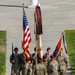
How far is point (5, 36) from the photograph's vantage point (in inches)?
1112

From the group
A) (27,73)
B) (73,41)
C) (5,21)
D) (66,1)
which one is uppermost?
(66,1)

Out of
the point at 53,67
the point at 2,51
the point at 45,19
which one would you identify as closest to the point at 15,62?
the point at 53,67

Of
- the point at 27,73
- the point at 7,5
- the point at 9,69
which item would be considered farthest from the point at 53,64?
the point at 7,5

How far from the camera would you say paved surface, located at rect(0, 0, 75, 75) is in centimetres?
2764

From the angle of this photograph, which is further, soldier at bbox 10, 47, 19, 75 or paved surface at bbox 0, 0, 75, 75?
paved surface at bbox 0, 0, 75, 75

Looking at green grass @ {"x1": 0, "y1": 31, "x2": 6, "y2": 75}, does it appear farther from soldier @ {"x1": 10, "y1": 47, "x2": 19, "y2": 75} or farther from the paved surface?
soldier @ {"x1": 10, "y1": 47, "x2": 19, "y2": 75}

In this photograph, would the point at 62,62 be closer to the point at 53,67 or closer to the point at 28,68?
the point at 53,67

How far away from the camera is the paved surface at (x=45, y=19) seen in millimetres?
27641

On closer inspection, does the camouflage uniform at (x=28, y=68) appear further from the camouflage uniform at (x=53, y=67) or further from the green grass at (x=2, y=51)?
the green grass at (x=2, y=51)

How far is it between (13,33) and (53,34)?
2.66 metres

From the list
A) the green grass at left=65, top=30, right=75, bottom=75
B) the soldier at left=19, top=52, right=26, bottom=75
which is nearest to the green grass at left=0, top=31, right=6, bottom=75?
the soldier at left=19, top=52, right=26, bottom=75

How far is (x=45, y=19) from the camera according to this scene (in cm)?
3228

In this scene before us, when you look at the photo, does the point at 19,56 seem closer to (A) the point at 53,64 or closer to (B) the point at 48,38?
(A) the point at 53,64

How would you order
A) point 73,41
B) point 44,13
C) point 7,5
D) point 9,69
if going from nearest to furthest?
1. point 9,69
2. point 73,41
3. point 44,13
4. point 7,5
